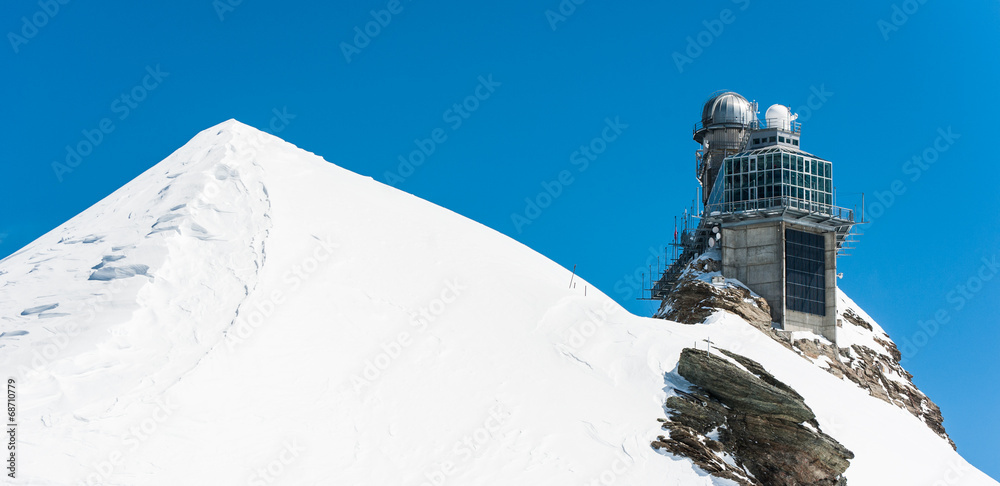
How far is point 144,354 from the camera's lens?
38844 millimetres

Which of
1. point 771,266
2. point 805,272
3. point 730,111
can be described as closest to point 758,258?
point 771,266

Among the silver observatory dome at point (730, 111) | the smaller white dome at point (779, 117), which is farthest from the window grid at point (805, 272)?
the silver observatory dome at point (730, 111)

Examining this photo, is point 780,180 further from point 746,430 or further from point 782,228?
point 746,430

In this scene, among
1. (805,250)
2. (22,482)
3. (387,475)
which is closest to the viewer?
(22,482)

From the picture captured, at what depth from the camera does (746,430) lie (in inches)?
1678

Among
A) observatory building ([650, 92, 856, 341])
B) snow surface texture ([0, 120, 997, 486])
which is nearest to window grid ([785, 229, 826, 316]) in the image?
observatory building ([650, 92, 856, 341])

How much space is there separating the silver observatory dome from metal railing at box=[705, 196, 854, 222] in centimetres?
1685

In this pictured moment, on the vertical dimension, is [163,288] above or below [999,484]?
below

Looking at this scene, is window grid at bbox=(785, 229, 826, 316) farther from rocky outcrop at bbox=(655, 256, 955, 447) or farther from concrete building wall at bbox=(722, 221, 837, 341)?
rocky outcrop at bbox=(655, 256, 955, 447)

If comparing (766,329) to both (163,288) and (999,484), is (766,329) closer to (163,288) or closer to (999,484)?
(999,484)

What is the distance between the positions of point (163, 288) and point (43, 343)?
5335mm

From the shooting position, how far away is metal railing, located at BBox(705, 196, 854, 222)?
8056cm

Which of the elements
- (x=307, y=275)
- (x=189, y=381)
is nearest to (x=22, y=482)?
(x=189, y=381)

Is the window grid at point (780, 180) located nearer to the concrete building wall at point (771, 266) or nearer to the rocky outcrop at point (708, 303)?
the concrete building wall at point (771, 266)
